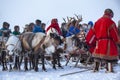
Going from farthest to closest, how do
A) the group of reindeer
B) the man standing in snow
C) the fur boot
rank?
1. the group of reindeer
2. the fur boot
3. the man standing in snow

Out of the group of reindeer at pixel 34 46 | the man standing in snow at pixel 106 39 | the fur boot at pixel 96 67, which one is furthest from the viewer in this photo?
the group of reindeer at pixel 34 46

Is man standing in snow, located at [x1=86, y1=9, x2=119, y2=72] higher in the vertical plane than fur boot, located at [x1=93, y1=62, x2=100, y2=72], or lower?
higher

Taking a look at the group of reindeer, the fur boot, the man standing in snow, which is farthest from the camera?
the group of reindeer

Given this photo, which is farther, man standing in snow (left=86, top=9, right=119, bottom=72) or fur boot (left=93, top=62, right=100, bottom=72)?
fur boot (left=93, top=62, right=100, bottom=72)

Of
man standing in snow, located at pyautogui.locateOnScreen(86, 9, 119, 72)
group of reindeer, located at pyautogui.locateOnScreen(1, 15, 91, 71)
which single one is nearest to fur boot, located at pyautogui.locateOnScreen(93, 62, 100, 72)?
man standing in snow, located at pyautogui.locateOnScreen(86, 9, 119, 72)

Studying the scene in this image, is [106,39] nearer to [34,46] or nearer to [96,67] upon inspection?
[96,67]

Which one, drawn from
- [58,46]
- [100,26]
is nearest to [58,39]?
[58,46]

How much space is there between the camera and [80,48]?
1350cm

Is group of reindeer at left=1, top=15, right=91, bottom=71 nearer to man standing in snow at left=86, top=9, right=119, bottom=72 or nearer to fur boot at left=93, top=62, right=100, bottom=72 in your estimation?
fur boot at left=93, top=62, right=100, bottom=72

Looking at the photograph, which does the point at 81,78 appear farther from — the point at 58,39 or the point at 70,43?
the point at 70,43

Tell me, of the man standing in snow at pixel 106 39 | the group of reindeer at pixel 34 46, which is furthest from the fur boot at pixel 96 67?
the group of reindeer at pixel 34 46

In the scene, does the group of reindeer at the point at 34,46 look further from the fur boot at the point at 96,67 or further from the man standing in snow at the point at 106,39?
the man standing in snow at the point at 106,39

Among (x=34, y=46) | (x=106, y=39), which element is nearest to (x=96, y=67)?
(x=106, y=39)

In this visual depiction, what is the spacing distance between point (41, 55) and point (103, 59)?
2.66 meters
